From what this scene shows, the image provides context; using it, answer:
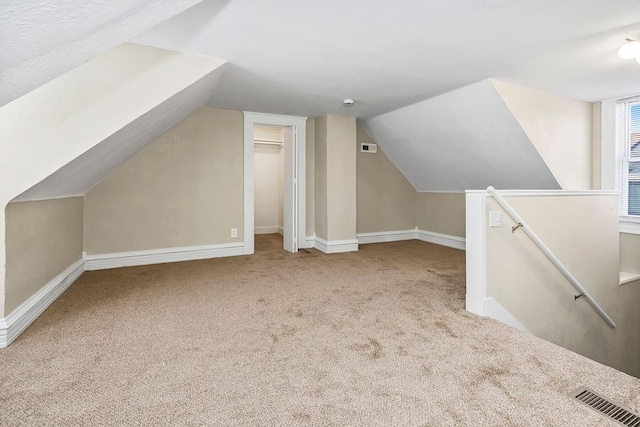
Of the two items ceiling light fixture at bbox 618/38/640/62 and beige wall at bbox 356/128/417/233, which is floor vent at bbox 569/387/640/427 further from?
beige wall at bbox 356/128/417/233

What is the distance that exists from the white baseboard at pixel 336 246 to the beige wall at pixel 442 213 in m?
1.63

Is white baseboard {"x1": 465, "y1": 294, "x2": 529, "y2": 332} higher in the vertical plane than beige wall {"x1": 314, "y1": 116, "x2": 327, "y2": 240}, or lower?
lower

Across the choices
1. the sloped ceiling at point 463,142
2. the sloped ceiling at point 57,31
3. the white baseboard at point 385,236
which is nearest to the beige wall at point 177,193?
the white baseboard at point 385,236

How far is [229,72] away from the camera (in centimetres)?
299

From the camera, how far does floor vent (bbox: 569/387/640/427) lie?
1300mm

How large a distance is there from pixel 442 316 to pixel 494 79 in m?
2.42

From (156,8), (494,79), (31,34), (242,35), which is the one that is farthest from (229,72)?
(494,79)

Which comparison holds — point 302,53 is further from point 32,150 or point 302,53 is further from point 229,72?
point 32,150

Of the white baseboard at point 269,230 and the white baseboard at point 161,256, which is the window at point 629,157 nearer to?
the white baseboard at point 161,256

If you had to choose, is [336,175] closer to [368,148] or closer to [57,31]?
[368,148]

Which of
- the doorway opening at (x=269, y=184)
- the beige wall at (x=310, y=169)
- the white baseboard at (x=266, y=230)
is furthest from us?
the white baseboard at (x=266, y=230)

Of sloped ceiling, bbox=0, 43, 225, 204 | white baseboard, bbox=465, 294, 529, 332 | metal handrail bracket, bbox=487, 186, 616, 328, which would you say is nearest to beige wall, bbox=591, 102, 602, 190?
metal handrail bracket, bbox=487, 186, 616, 328

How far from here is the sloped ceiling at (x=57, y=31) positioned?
37.2 inches

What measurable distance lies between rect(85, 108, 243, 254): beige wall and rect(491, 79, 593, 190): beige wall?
10.9 feet
